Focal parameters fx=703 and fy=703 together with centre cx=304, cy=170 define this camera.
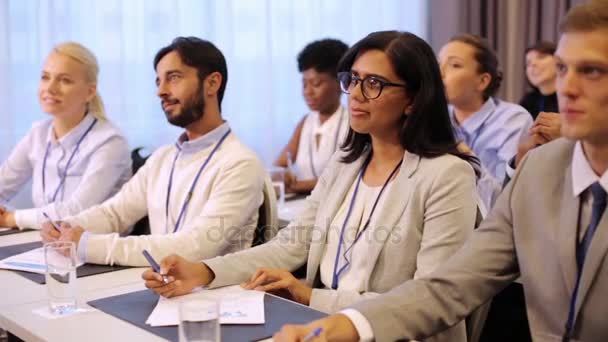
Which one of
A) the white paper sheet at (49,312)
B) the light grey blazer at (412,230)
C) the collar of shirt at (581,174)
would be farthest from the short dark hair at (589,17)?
the white paper sheet at (49,312)

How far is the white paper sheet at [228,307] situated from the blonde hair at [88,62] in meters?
1.69

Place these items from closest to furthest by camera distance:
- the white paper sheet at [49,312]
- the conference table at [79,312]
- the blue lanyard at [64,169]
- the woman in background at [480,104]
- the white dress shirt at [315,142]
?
the conference table at [79,312] → the white paper sheet at [49,312] → the blue lanyard at [64,169] → the woman in background at [480,104] → the white dress shirt at [315,142]

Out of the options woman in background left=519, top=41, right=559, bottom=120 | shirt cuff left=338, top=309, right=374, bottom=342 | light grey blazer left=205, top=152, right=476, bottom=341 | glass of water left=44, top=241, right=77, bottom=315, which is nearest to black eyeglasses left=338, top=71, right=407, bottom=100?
light grey blazer left=205, top=152, right=476, bottom=341

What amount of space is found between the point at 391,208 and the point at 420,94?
33 cm

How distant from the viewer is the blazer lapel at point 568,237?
1.35 meters

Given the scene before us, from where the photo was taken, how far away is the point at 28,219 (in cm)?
270

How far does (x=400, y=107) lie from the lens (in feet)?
6.52

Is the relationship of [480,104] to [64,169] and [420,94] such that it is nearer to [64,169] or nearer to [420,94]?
[420,94]

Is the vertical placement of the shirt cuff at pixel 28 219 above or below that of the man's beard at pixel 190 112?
below

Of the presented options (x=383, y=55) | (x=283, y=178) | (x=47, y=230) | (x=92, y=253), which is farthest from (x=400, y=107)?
(x=283, y=178)

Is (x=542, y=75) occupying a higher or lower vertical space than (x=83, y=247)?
higher

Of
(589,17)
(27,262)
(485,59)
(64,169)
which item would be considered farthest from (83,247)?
(485,59)

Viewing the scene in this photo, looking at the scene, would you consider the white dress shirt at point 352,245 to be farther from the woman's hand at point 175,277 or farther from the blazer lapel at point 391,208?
the woman's hand at point 175,277

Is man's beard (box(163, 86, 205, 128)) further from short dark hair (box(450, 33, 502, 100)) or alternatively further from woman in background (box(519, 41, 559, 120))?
woman in background (box(519, 41, 559, 120))
